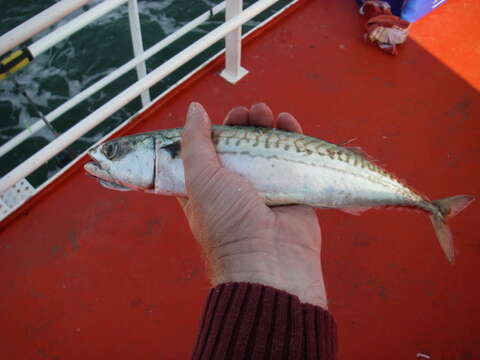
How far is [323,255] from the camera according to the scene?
2342mm

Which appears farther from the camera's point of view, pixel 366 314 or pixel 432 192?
pixel 432 192

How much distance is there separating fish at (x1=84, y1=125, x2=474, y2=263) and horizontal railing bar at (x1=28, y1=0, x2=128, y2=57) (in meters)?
0.56

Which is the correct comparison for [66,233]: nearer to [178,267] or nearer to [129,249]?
[129,249]

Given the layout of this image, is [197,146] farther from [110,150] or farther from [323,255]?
[323,255]

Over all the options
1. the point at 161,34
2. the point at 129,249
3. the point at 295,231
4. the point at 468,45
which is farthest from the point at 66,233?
the point at 161,34

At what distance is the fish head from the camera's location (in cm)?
177

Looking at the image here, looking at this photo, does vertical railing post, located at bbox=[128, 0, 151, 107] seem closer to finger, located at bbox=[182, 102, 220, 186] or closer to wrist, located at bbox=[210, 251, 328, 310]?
finger, located at bbox=[182, 102, 220, 186]

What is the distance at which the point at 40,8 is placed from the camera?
6465 mm

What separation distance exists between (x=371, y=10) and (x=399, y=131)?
158cm

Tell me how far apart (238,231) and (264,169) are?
1.17ft

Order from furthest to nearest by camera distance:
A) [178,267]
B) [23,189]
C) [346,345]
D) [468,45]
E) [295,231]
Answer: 1. [468,45]
2. [23,189]
3. [178,267]
4. [346,345]
5. [295,231]

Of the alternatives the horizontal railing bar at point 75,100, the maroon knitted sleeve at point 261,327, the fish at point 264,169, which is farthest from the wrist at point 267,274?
the horizontal railing bar at point 75,100

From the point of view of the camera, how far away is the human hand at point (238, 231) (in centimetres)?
153

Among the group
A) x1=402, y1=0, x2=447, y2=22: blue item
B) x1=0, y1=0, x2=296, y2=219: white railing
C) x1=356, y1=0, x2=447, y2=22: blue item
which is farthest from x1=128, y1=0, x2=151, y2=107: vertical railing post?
x1=402, y1=0, x2=447, y2=22: blue item
